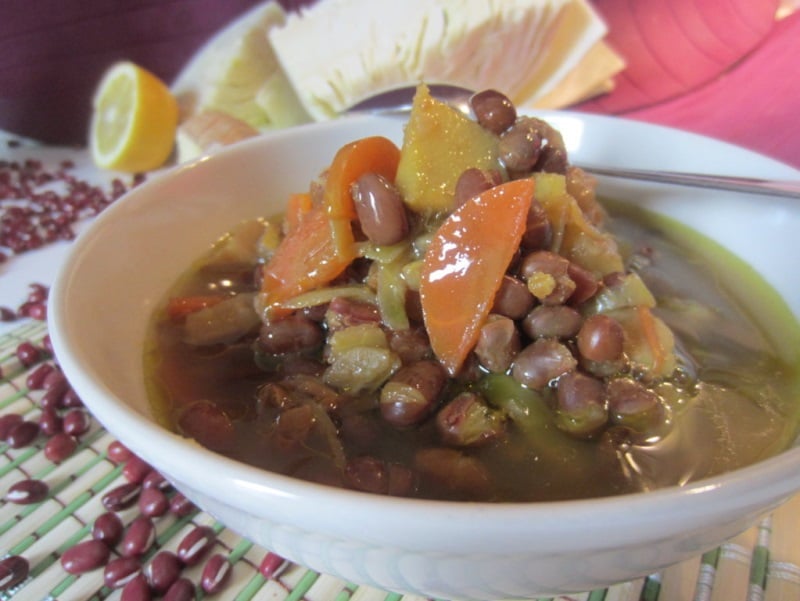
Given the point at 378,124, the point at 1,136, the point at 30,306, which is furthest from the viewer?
the point at 1,136

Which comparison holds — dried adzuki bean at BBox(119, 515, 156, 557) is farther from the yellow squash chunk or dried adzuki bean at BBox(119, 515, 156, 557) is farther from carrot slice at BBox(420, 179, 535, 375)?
the yellow squash chunk

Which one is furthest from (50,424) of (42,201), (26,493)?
(42,201)

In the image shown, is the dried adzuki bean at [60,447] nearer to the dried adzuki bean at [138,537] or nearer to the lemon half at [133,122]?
the dried adzuki bean at [138,537]

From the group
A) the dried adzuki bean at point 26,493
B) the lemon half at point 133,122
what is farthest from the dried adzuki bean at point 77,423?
the lemon half at point 133,122

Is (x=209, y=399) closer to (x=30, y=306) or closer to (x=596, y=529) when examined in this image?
(x=596, y=529)

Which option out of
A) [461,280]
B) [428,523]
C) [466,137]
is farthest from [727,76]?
[428,523]

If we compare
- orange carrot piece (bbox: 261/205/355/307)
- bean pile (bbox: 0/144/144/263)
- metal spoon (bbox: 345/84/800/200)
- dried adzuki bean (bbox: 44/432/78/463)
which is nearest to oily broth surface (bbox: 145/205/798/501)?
orange carrot piece (bbox: 261/205/355/307)
